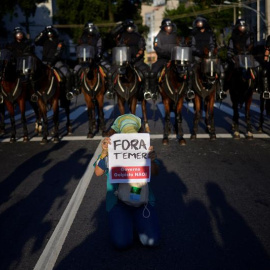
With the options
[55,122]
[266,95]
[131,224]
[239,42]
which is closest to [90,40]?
[55,122]

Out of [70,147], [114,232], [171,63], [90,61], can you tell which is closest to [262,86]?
[171,63]

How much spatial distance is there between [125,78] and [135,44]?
1576 mm

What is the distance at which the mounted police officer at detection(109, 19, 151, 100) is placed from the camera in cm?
1123

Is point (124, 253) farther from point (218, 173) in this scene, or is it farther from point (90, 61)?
point (90, 61)

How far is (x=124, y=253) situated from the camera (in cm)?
427

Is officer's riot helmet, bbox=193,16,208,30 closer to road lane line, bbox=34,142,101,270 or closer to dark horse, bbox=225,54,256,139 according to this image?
dark horse, bbox=225,54,256,139

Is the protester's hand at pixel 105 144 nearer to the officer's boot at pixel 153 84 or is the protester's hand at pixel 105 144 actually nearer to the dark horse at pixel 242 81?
the dark horse at pixel 242 81

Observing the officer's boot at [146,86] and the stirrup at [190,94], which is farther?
the officer's boot at [146,86]

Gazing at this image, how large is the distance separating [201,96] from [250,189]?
437cm

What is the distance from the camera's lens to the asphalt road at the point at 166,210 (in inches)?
162

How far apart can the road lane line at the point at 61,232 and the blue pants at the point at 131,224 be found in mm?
605

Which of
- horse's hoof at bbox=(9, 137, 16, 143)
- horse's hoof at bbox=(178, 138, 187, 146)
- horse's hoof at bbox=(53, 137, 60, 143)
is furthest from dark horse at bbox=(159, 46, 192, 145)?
horse's hoof at bbox=(9, 137, 16, 143)

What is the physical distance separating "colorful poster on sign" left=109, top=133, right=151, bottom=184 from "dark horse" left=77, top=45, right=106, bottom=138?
6.62 m

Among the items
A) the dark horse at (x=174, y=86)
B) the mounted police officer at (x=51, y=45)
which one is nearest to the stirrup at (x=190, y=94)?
the dark horse at (x=174, y=86)
